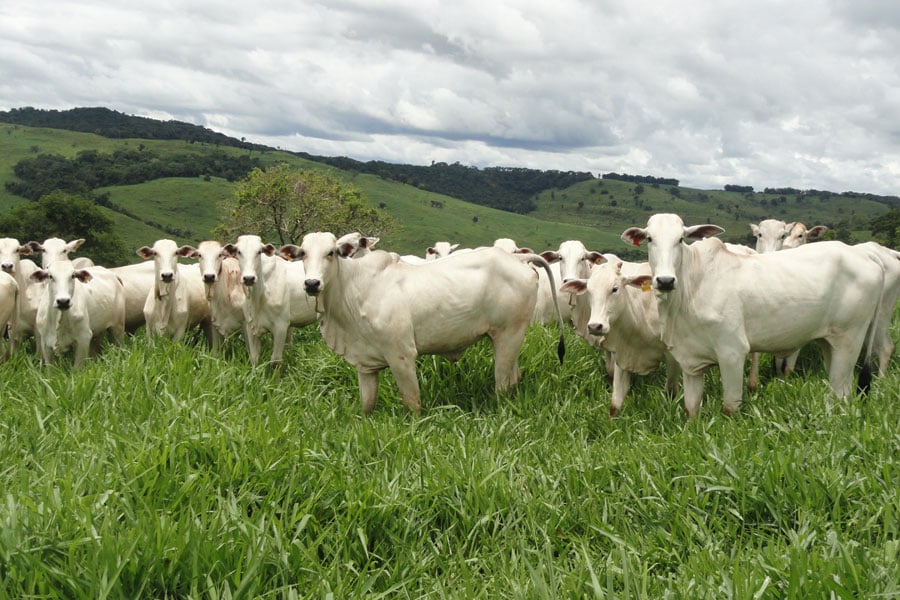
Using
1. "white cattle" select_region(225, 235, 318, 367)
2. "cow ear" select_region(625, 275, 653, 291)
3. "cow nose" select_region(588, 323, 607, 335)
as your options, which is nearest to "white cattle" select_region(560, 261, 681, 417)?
"cow ear" select_region(625, 275, 653, 291)

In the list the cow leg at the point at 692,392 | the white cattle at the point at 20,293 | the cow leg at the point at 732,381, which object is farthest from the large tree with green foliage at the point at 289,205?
the cow leg at the point at 732,381

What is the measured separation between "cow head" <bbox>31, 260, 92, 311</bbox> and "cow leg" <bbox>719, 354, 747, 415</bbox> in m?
7.98

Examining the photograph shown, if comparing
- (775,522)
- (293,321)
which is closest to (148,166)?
(293,321)

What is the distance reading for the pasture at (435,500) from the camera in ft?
12.1

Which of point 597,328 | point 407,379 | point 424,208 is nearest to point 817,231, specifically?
point 597,328

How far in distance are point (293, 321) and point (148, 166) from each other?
13358 centimetres

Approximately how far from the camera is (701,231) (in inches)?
258

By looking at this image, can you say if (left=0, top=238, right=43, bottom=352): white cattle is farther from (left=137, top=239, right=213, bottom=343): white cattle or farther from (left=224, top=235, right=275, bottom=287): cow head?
(left=224, top=235, right=275, bottom=287): cow head

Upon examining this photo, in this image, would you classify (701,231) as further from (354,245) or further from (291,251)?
(291,251)

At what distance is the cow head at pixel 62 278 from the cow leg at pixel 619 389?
6.98 m

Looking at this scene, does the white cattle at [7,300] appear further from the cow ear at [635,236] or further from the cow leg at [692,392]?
the cow leg at [692,392]

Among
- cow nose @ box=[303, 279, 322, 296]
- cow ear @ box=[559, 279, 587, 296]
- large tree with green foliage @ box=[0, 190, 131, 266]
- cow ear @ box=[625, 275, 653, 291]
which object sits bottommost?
large tree with green foliage @ box=[0, 190, 131, 266]

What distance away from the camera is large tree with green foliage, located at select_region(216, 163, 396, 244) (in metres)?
48.6

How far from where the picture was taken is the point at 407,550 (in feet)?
15.1
